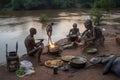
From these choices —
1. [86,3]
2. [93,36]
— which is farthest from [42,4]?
[93,36]

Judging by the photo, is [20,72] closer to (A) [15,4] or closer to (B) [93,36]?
(B) [93,36]

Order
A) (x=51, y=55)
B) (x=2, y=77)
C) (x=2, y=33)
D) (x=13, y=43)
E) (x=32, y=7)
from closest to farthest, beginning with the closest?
(x=2, y=77)
(x=51, y=55)
(x=13, y=43)
(x=2, y=33)
(x=32, y=7)

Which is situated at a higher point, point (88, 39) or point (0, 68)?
point (88, 39)

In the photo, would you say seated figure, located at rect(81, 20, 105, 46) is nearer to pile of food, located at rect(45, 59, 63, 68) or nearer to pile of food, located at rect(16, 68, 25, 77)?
pile of food, located at rect(45, 59, 63, 68)

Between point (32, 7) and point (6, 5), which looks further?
point (6, 5)

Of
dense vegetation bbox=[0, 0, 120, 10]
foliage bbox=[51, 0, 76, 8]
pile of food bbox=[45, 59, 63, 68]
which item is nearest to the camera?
pile of food bbox=[45, 59, 63, 68]

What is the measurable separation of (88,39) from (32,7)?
26.7 meters

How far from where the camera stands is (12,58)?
6.54 metres

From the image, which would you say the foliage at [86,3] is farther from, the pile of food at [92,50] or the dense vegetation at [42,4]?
the pile of food at [92,50]

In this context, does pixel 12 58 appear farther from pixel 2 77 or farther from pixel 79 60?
pixel 79 60

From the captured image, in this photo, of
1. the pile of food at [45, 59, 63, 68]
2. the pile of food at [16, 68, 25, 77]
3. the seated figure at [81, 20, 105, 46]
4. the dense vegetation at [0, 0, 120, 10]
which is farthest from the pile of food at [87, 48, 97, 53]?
the dense vegetation at [0, 0, 120, 10]

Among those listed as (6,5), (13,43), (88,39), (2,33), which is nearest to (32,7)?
(6,5)

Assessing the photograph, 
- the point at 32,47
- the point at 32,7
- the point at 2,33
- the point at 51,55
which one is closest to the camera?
the point at 32,47

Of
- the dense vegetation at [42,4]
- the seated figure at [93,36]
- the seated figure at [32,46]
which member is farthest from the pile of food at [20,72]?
the dense vegetation at [42,4]
